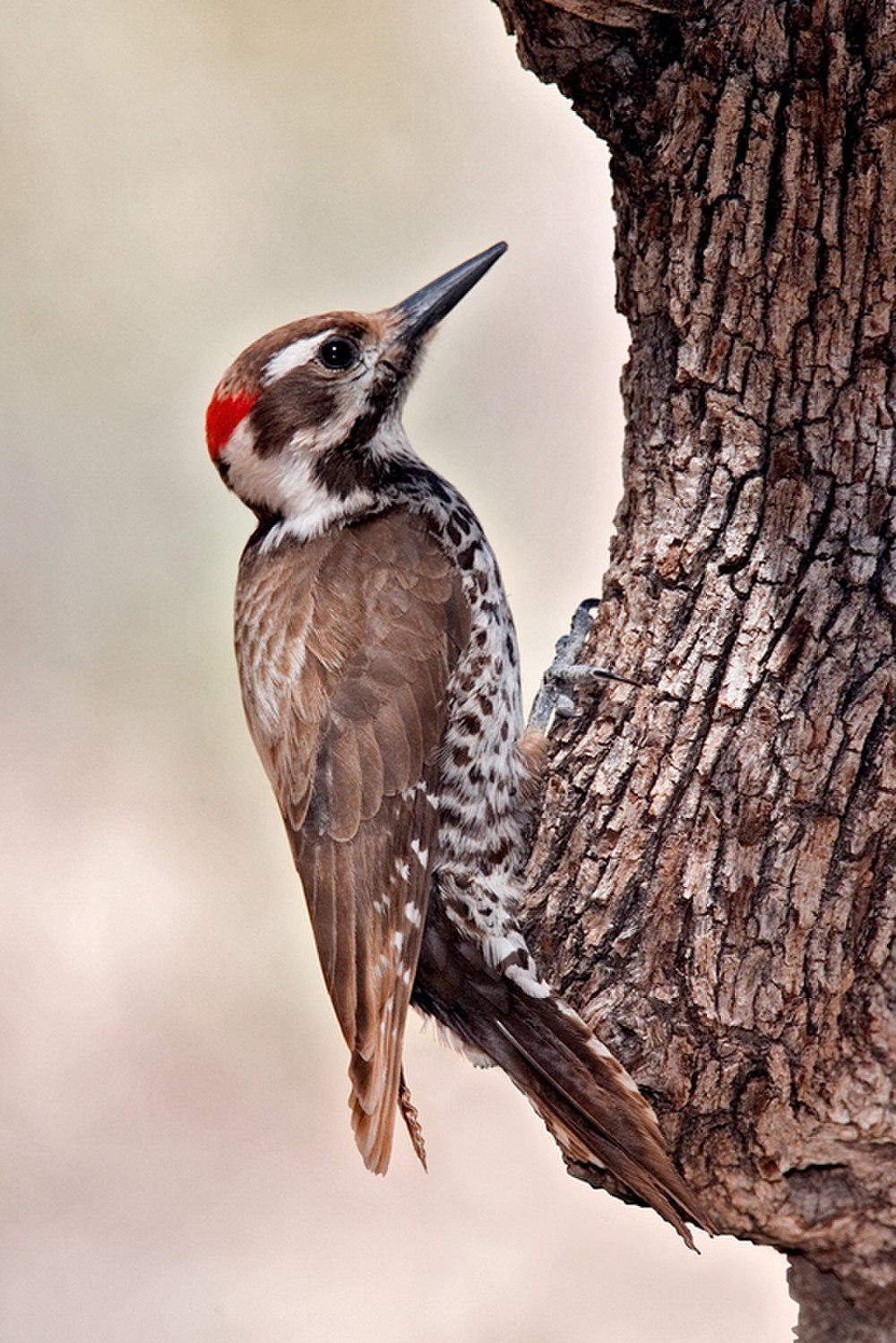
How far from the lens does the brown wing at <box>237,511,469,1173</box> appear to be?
2.76 meters

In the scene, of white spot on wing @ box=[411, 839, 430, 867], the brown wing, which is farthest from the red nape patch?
white spot on wing @ box=[411, 839, 430, 867]

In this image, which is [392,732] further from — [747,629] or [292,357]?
[292,357]

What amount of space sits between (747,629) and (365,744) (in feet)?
2.51

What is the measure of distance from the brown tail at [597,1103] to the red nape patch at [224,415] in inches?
52.6

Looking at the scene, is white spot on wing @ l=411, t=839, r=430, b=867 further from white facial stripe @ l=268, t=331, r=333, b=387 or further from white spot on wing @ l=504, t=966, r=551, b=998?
white facial stripe @ l=268, t=331, r=333, b=387

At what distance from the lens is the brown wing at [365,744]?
276 cm

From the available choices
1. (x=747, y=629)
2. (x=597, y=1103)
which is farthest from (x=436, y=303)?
(x=597, y=1103)

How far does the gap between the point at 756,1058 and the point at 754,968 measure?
0.58 ft

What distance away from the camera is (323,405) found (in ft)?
10.3

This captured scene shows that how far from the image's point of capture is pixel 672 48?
252 centimetres

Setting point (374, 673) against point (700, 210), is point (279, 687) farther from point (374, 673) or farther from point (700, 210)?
point (700, 210)

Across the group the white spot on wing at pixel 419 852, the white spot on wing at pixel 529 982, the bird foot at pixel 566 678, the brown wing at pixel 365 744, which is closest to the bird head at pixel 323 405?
the brown wing at pixel 365 744

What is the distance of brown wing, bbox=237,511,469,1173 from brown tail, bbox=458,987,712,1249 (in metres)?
0.26

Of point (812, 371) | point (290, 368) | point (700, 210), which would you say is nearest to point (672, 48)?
point (700, 210)
